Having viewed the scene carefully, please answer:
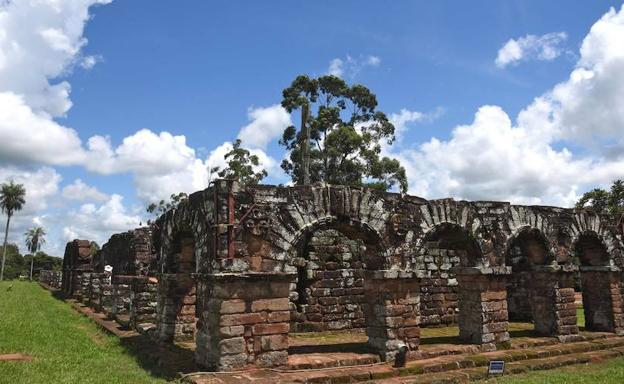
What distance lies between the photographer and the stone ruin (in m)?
8.77

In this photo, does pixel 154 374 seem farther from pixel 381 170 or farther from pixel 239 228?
pixel 381 170

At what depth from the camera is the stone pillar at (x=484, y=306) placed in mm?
11094

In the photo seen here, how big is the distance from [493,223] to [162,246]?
7.70 m

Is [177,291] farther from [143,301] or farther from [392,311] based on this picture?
[392,311]

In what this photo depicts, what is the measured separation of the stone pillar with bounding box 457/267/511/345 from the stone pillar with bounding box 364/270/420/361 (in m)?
1.80

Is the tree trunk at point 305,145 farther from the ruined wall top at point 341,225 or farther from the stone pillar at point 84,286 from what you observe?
the ruined wall top at point 341,225

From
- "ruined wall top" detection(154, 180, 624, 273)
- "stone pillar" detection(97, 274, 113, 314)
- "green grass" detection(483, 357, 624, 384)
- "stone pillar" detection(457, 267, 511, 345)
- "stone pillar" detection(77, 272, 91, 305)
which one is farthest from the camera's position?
"stone pillar" detection(77, 272, 91, 305)

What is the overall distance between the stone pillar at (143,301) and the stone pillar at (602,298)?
11.6 meters

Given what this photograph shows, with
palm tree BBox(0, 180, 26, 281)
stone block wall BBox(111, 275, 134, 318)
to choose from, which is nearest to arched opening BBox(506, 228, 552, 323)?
stone block wall BBox(111, 275, 134, 318)

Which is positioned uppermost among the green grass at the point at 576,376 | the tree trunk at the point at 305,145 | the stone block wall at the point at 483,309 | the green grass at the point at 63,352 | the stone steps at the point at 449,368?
the tree trunk at the point at 305,145

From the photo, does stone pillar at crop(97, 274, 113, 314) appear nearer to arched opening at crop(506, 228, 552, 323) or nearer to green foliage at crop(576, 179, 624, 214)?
arched opening at crop(506, 228, 552, 323)

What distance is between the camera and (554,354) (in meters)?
11.1

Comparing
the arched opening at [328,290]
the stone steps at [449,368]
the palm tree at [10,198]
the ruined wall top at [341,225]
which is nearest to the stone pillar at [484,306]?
the ruined wall top at [341,225]

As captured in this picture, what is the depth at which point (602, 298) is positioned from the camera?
1370 centimetres
